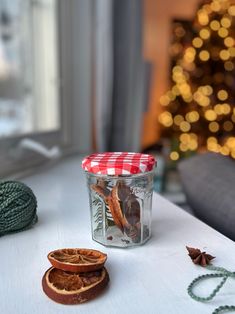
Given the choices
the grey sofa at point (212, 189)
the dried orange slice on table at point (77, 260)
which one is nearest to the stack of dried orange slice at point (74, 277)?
the dried orange slice on table at point (77, 260)

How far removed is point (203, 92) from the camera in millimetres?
2160

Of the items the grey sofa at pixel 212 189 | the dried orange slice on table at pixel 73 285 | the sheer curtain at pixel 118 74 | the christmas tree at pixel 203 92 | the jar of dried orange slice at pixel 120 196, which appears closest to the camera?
the dried orange slice on table at pixel 73 285

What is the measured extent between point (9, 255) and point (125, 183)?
0.64 feet

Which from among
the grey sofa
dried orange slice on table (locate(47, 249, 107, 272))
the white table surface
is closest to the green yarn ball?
the white table surface

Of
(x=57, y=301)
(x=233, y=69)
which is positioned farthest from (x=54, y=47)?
(x=233, y=69)

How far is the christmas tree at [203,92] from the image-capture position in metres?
2.09

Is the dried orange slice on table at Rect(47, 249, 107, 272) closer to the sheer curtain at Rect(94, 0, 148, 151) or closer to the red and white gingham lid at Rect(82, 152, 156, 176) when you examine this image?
the red and white gingham lid at Rect(82, 152, 156, 176)

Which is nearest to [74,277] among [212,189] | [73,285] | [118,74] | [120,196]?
[73,285]

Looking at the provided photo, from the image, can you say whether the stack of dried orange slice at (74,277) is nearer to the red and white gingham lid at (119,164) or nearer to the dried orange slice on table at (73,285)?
the dried orange slice on table at (73,285)

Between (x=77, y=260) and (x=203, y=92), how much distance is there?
2.00 m

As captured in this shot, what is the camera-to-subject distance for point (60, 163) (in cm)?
103

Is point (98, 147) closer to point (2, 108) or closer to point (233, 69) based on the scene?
point (2, 108)

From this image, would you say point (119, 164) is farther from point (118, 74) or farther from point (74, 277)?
point (118, 74)

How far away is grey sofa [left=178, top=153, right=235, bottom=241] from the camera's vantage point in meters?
0.58
